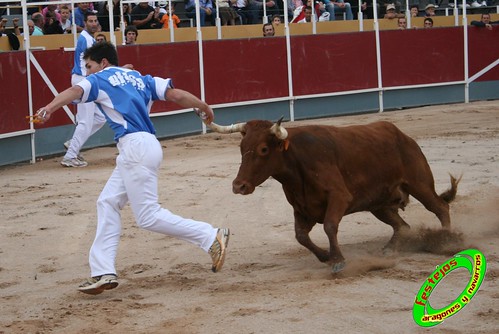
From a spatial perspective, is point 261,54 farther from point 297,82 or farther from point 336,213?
point 336,213

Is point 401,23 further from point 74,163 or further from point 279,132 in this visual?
point 279,132

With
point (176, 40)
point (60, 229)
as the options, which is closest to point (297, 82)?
point (176, 40)

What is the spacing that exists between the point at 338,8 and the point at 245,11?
2.85 metres

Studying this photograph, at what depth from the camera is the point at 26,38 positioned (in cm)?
1270

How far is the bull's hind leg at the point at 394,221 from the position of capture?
7.25m

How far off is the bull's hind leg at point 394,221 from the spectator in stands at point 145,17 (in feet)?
33.1

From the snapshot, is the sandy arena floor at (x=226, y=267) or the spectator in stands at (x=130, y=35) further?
the spectator in stands at (x=130, y=35)

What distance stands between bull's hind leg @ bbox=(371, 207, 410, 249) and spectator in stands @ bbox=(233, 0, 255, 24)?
1176 centimetres

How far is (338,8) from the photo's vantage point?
2081 cm

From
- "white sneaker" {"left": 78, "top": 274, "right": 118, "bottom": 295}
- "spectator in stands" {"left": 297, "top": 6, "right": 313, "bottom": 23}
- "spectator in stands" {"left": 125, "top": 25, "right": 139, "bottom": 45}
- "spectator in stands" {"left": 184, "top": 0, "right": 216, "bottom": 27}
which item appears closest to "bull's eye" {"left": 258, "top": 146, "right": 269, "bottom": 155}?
"white sneaker" {"left": 78, "top": 274, "right": 118, "bottom": 295}

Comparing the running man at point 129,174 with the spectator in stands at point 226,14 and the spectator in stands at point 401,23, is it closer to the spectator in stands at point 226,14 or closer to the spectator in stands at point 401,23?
the spectator in stands at point 226,14

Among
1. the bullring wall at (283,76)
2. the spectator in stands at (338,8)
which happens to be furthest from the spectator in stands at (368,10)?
the bullring wall at (283,76)

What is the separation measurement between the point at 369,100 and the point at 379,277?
39.5 ft

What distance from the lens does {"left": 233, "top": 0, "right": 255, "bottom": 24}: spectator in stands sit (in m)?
18.8
